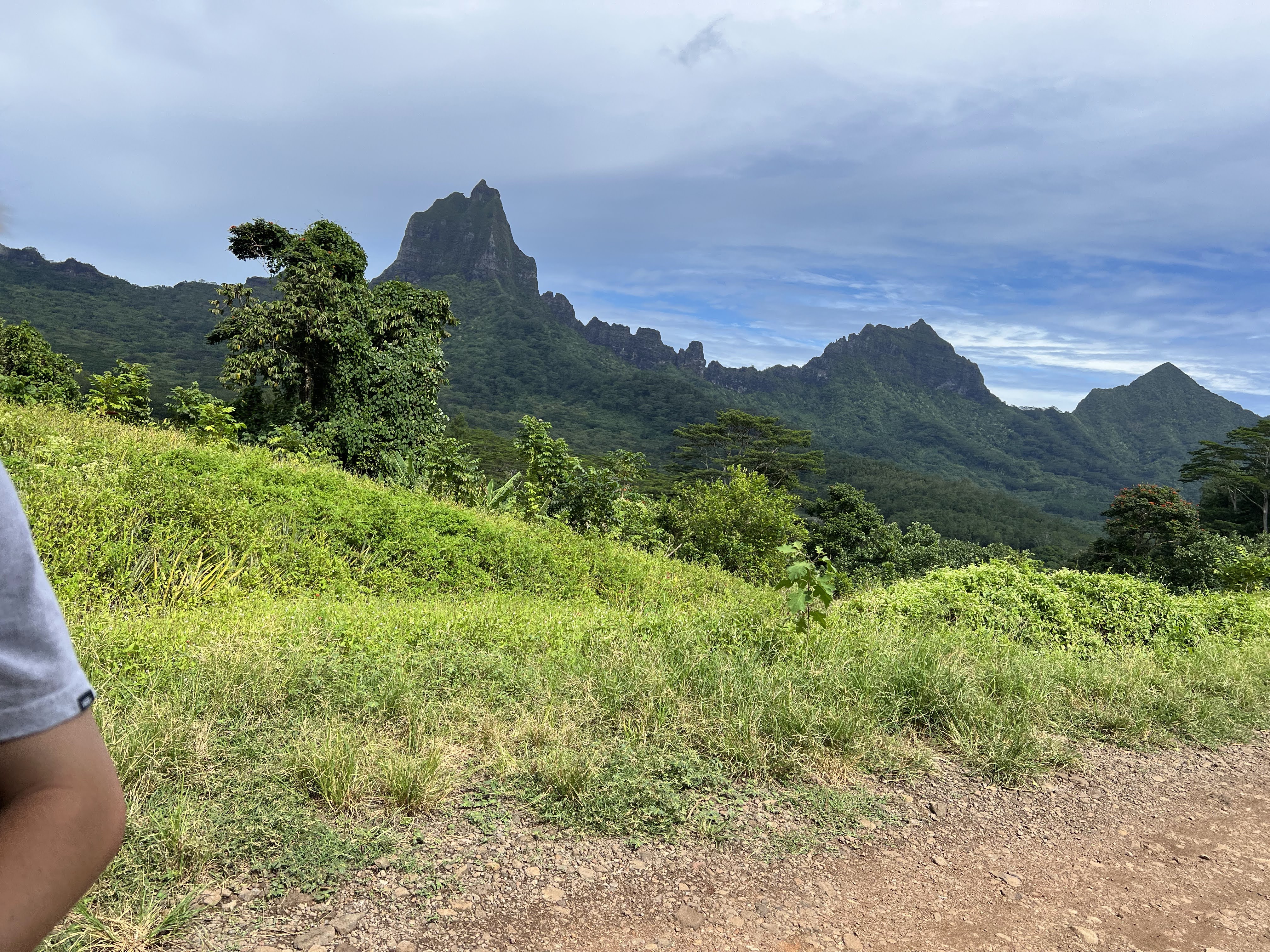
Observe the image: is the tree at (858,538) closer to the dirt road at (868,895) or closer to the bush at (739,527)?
the bush at (739,527)

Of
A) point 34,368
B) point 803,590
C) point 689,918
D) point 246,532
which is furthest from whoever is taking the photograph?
point 34,368

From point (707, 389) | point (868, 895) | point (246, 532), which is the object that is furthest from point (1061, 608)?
point (707, 389)

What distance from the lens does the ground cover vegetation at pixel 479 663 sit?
3068mm

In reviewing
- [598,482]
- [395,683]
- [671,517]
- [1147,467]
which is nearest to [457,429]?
[671,517]

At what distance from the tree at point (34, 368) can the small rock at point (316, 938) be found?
47.0 ft

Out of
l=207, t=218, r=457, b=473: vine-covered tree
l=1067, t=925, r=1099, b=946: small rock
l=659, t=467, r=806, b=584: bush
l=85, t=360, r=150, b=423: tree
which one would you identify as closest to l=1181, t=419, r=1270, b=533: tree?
l=659, t=467, r=806, b=584: bush

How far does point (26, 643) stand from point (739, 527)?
55.6 feet

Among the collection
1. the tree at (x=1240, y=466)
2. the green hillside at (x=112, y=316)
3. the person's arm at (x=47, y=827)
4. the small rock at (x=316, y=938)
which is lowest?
the small rock at (x=316, y=938)

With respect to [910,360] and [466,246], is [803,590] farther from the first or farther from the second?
[910,360]

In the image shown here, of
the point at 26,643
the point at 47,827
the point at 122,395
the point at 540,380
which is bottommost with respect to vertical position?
the point at 47,827

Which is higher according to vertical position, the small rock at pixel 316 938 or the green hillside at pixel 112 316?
the green hillside at pixel 112 316

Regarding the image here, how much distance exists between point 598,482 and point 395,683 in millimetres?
9579

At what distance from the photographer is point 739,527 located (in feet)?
56.6

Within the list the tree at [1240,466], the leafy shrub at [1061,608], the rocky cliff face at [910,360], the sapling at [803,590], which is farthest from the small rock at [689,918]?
the rocky cliff face at [910,360]
